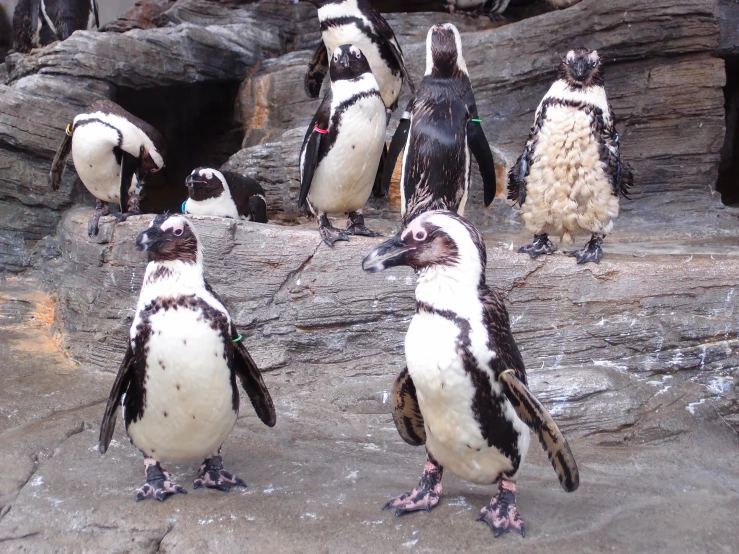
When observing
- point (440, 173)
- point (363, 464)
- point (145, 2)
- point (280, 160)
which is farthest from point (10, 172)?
point (363, 464)

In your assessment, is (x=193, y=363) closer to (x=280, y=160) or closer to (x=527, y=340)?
(x=527, y=340)

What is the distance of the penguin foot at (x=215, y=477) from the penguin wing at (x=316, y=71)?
340 centimetres

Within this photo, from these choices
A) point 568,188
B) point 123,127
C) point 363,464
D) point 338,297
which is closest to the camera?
point 363,464

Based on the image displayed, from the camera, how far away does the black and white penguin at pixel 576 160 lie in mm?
3555

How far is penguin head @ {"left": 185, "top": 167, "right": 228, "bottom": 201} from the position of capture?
4.82 metres

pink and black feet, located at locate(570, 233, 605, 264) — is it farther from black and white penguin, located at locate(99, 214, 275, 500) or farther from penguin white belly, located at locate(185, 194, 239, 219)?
penguin white belly, located at locate(185, 194, 239, 219)

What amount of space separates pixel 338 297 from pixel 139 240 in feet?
4.91

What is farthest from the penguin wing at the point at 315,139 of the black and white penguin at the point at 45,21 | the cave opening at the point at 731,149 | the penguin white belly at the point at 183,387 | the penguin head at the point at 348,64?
the black and white penguin at the point at 45,21

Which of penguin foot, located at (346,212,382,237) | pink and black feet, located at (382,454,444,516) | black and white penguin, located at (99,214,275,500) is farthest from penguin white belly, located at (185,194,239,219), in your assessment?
pink and black feet, located at (382,454,444,516)

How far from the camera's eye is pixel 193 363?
2.50 meters

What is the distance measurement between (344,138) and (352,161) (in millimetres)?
131

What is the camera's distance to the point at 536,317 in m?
3.63

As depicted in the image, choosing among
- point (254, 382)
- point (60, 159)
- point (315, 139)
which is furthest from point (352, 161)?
point (60, 159)

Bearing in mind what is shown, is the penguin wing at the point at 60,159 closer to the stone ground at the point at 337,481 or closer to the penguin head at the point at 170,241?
the stone ground at the point at 337,481
